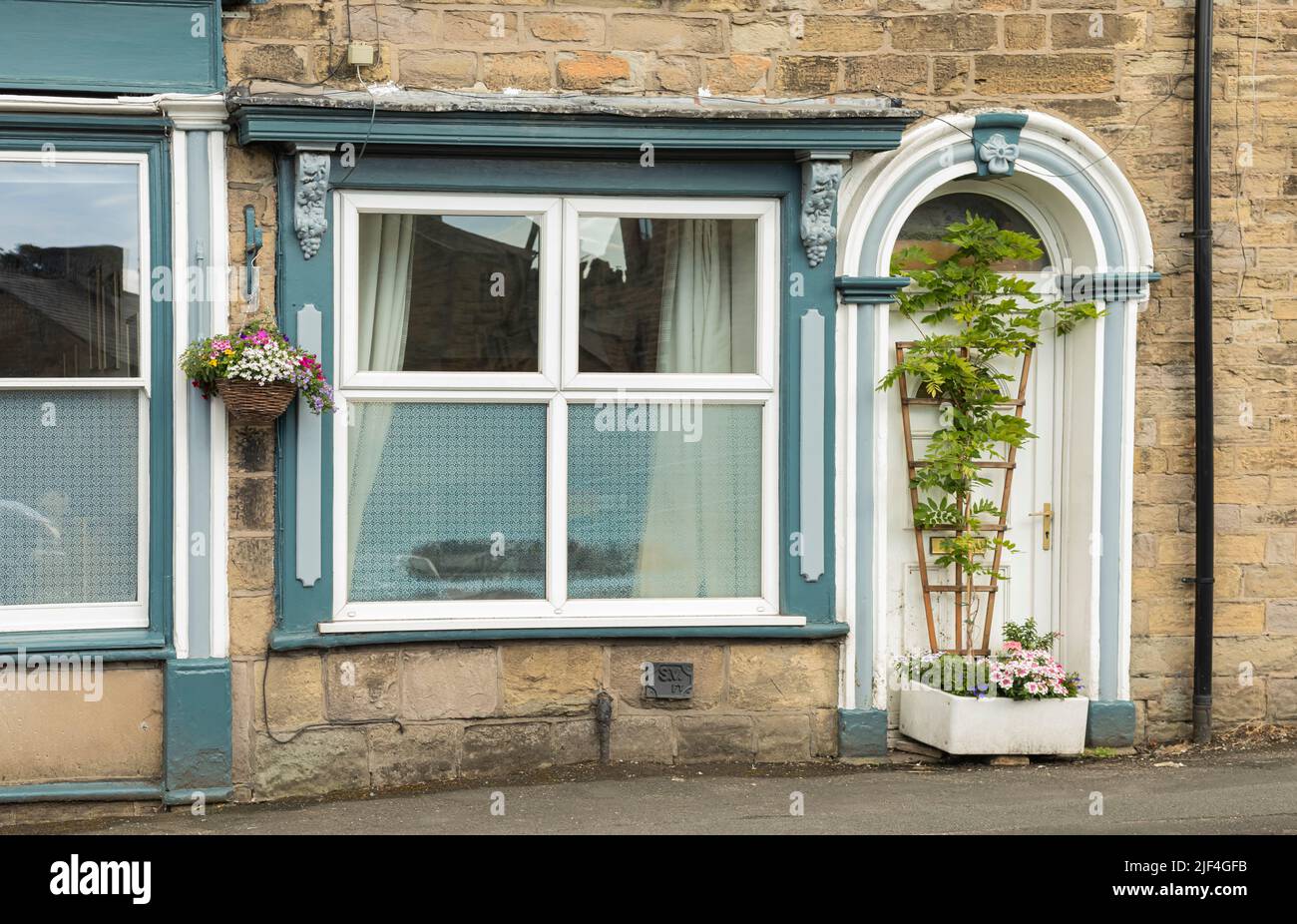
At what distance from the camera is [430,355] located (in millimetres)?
7449

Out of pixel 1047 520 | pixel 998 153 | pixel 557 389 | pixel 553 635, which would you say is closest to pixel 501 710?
pixel 553 635

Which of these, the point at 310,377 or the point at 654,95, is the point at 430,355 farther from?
the point at 654,95

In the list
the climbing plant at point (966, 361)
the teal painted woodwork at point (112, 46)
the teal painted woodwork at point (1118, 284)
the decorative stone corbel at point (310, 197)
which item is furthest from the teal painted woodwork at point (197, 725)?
the teal painted woodwork at point (1118, 284)

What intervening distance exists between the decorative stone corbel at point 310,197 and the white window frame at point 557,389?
0.17 metres

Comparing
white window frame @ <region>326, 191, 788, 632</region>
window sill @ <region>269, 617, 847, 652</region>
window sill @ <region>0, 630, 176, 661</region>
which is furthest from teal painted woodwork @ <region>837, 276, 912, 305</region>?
window sill @ <region>0, 630, 176, 661</region>

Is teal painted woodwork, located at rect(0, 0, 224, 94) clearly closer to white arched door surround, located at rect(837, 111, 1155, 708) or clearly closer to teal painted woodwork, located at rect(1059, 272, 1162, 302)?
white arched door surround, located at rect(837, 111, 1155, 708)

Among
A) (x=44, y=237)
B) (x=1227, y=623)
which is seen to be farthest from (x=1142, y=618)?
(x=44, y=237)

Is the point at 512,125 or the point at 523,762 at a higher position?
the point at 512,125

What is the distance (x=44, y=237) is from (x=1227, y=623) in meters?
6.08

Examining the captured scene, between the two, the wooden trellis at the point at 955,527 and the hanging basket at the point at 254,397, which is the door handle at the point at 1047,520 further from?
the hanging basket at the point at 254,397

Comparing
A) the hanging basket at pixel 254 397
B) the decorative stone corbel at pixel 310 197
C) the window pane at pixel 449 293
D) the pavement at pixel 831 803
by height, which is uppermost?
the decorative stone corbel at pixel 310 197

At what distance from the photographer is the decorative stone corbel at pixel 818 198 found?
290 inches

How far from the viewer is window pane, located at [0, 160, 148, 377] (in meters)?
7.02

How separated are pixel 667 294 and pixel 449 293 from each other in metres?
1.08
